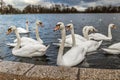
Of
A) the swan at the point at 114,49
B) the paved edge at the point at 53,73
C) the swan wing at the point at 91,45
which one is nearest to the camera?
the paved edge at the point at 53,73

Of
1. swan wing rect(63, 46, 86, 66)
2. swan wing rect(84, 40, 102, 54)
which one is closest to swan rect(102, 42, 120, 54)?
swan wing rect(84, 40, 102, 54)

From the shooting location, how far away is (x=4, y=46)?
16484 mm

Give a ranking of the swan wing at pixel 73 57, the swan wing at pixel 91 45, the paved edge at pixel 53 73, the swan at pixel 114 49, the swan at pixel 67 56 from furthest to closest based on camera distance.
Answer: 1. the swan wing at pixel 91 45
2. the swan at pixel 114 49
3. the swan wing at pixel 73 57
4. the swan at pixel 67 56
5. the paved edge at pixel 53 73

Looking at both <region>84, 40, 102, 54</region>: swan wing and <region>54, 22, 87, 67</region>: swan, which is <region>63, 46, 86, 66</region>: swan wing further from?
<region>84, 40, 102, 54</region>: swan wing

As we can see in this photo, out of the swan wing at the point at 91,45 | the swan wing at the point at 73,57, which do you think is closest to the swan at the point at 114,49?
the swan wing at the point at 91,45

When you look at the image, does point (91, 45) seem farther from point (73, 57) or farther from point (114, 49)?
point (73, 57)

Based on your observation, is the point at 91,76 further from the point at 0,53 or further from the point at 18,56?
the point at 0,53

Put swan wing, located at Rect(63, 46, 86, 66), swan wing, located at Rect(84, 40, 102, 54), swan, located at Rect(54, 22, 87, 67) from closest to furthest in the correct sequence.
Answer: swan, located at Rect(54, 22, 87, 67)
swan wing, located at Rect(63, 46, 86, 66)
swan wing, located at Rect(84, 40, 102, 54)

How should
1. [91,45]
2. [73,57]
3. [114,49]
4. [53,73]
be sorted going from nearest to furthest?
[53,73] < [73,57] < [114,49] < [91,45]

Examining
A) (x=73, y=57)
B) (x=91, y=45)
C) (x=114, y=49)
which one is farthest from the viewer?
(x=91, y=45)

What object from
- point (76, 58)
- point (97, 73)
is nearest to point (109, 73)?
point (97, 73)

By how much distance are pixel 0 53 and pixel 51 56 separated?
259cm

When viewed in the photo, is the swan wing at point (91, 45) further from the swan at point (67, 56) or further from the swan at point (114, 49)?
the swan at point (67, 56)

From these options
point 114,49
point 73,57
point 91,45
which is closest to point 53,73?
point 73,57
